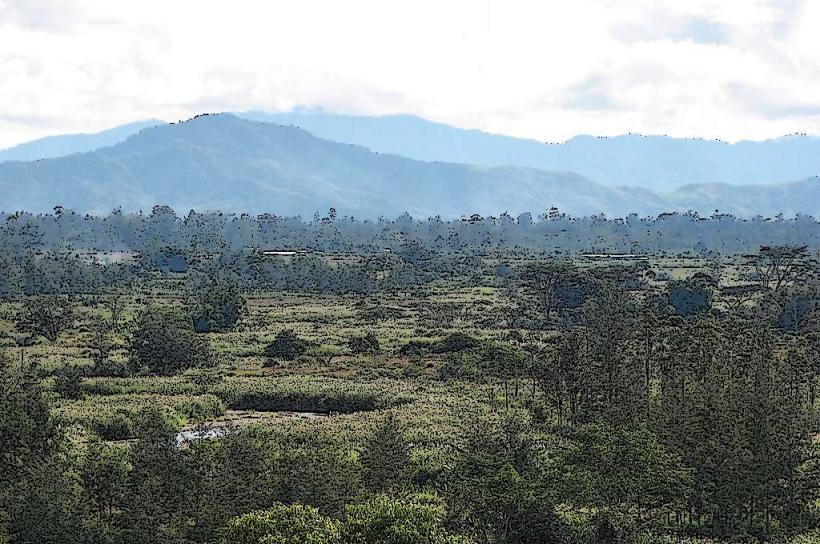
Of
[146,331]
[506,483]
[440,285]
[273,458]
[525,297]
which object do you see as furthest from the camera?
[440,285]

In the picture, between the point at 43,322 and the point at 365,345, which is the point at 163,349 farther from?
the point at 43,322

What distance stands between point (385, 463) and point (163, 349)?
2000 inches

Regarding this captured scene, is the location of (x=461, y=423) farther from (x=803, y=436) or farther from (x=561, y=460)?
(x=803, y=436)

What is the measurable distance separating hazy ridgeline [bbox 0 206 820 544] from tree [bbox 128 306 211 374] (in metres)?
0.20

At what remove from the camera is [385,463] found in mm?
38094

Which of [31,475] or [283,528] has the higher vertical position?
→ [283,528]

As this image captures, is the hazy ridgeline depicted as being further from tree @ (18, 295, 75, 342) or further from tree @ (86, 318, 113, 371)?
tree @ (86, 318, 113, 371)

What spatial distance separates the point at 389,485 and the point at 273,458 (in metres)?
5.25

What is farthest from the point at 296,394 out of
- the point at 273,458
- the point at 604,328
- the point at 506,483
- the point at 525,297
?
the point at 525,297

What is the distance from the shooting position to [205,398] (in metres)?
70.1

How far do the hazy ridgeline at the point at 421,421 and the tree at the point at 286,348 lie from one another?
22cm

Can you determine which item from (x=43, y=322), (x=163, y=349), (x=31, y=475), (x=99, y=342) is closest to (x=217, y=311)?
(x=99, y=342)

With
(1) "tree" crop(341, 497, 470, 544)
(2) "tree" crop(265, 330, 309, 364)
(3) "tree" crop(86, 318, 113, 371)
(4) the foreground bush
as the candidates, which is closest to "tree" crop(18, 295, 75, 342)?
(3) "tree" crop(86, 318, 113, 371)

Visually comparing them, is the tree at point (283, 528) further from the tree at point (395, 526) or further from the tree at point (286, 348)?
the tree at point (286, 348)
